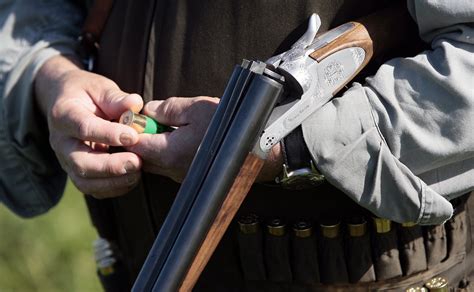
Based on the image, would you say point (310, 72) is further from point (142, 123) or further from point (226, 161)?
point (142, 123)

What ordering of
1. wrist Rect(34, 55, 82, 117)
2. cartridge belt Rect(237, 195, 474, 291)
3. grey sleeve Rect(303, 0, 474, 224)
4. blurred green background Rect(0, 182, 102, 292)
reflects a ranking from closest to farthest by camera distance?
grey sleeve Rect(303, 0, 474, 224) → cartridge belt Rect(237, 195, 474, 291) → wrist Rect(34, 55, 82, 117) → blurred green background Rect(0, 182, 102, 292)

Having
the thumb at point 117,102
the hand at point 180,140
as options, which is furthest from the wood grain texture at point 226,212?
the thumb at point 117,102

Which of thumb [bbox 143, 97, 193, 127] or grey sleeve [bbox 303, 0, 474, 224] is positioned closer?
grey sleeve [bbox 303, 0, 474, 224]

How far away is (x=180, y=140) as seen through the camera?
175 cm

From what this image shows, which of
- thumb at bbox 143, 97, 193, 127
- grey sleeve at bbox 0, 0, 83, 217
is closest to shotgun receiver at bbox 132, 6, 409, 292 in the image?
thumb at bbox 143, 97, 193, 127

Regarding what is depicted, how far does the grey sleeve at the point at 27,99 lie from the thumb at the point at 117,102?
1.15ft

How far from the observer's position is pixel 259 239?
1.90 metres

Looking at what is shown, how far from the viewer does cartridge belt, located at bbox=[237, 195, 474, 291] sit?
72.6 inches

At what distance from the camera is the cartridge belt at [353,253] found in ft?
6.05

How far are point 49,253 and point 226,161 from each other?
9.50 feet

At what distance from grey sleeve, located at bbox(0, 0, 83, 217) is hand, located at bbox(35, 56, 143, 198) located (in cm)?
19

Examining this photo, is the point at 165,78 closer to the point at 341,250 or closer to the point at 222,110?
the point at 222,110

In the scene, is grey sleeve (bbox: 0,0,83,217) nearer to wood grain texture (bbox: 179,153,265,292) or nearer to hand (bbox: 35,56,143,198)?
hand (bbox: 35,56,143,198)

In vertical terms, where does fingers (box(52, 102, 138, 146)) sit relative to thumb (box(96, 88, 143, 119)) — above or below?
below
